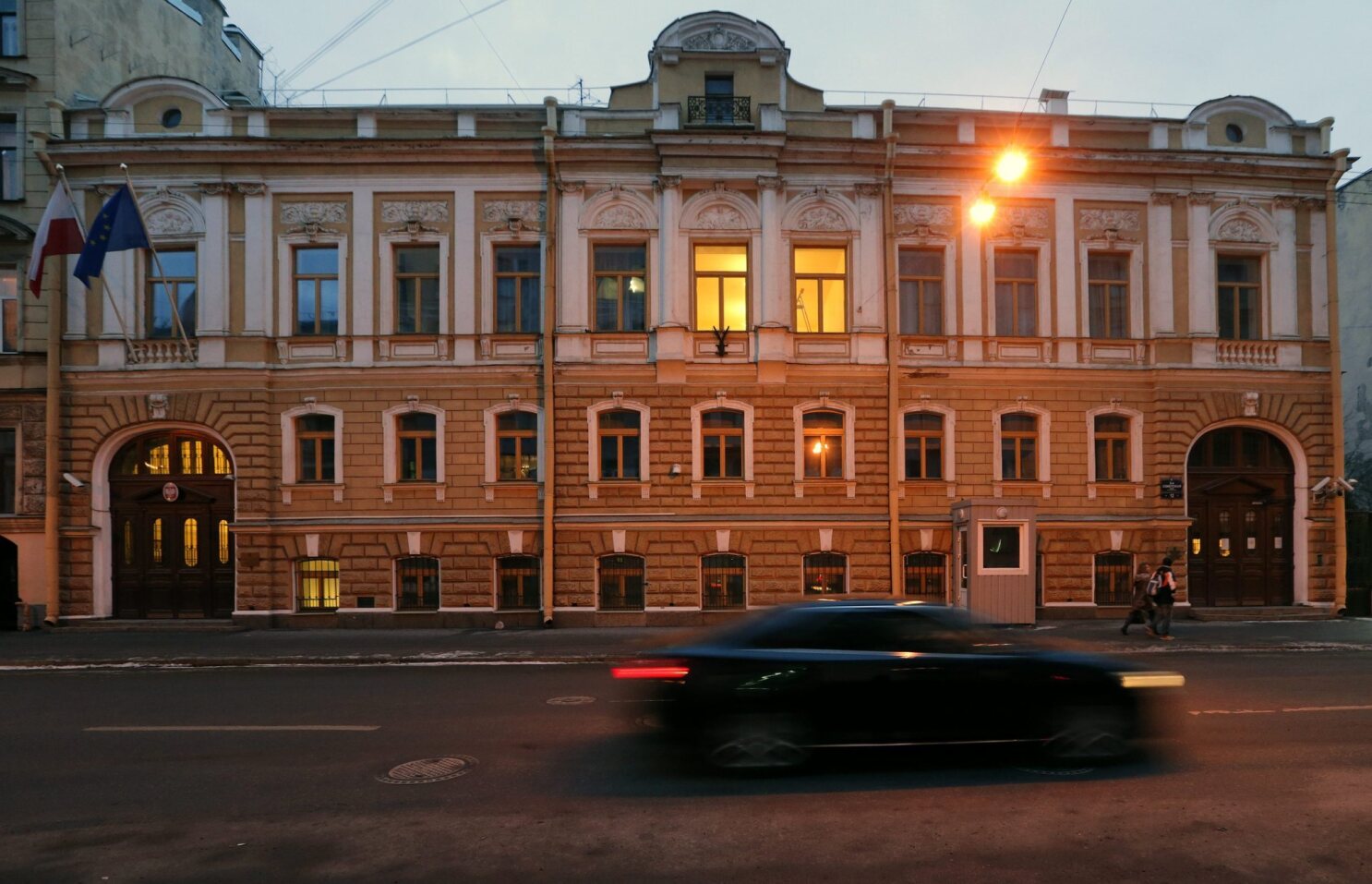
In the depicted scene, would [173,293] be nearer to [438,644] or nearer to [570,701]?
[438,644]

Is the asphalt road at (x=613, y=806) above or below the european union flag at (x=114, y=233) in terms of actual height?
below

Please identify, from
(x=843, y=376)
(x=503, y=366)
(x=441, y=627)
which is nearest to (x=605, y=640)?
(x=441, y=627)

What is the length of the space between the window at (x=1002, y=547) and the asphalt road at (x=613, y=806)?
8118mm

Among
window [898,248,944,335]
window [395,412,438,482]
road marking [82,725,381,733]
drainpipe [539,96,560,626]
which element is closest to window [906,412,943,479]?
window [898,248,944,335]

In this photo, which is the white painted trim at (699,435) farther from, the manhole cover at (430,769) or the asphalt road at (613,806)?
the manhole cover at (430,769)

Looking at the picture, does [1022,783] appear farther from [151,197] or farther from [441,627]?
[151,197]

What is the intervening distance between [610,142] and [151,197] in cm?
1106

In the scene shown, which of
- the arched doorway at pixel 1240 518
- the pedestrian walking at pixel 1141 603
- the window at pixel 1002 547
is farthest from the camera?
the arched doorway at pixel 1240 518

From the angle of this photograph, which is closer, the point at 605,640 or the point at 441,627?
the point at 605,640

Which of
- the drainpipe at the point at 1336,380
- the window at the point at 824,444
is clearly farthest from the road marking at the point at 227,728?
the drainpipe at the point at 1336,380


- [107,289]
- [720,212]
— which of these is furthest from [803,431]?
[107,289]

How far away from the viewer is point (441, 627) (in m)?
20.2

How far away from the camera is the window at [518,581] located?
67.4 feet

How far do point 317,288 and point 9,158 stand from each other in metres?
8.06
